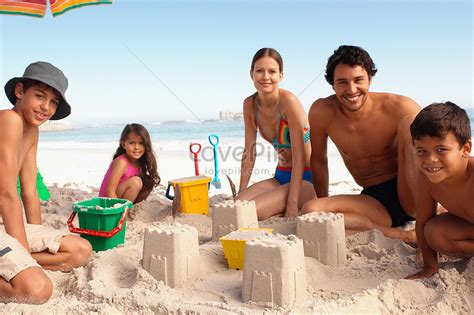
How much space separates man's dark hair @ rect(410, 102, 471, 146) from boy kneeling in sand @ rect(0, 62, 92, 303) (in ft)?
4.92

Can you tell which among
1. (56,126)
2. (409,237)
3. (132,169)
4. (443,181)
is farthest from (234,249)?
(56,126)

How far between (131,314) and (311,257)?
0.84 metres

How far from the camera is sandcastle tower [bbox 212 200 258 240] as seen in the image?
2156 mm

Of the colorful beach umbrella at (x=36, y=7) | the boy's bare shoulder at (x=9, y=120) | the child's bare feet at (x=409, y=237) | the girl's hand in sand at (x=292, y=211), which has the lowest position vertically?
the child's bare feet at (x=409, y=237)

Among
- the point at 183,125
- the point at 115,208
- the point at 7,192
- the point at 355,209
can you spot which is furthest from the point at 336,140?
the point at 183,125

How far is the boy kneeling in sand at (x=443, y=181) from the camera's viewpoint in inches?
62.9

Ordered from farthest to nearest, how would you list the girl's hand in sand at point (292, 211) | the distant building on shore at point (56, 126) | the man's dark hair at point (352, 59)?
1. the distant building on shore at point (56, 126)
2. the girl's hand in sand at point (292, 211)
3. the man's dark hair at point (352, 59)

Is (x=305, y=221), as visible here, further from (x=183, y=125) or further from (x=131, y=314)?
(x=183, y=125)

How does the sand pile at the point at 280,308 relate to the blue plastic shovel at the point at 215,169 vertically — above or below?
below

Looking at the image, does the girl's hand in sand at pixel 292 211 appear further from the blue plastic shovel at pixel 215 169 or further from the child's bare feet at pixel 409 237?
the blue plastic shovel at pixel 215 169

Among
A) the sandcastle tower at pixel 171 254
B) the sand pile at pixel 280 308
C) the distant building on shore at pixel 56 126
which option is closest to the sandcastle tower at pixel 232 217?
the sand pile at pixel 280 308

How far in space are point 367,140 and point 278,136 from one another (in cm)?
64

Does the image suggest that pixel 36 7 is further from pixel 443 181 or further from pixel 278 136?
pixel 443 181

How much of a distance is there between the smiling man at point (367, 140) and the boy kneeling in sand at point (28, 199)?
128cm
